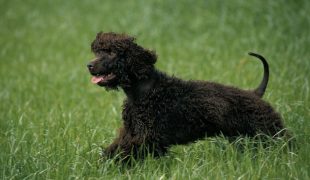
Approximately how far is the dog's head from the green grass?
2.44 ft

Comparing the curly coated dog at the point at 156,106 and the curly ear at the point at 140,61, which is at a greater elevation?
the curly ear at the point at 140,61

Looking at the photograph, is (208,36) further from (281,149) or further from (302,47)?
→ (281,149)

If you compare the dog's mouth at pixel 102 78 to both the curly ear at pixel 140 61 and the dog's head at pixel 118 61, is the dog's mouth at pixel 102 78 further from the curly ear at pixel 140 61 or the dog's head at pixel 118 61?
the curly ear at pixel 140 61

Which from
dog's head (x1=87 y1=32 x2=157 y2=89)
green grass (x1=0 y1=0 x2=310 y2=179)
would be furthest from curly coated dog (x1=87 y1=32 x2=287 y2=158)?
green grass (x1=0 y1=0 x2=310 y2=179)

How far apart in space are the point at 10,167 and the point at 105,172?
2.74 feet

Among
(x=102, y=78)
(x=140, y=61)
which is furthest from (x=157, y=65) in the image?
(x=102, y=78)

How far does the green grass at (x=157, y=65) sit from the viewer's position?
561cm

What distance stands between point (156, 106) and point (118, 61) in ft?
1.73

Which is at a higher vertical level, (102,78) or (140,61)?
(140,61)

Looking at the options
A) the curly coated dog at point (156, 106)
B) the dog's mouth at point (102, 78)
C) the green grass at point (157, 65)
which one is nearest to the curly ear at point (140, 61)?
the curly coated dog at point (156, 106)

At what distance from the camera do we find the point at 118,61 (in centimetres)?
576

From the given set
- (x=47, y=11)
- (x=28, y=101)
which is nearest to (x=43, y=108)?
(x=28, y=101)

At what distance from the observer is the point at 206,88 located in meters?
5.95

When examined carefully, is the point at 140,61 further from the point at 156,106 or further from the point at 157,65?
the point at 157,65
